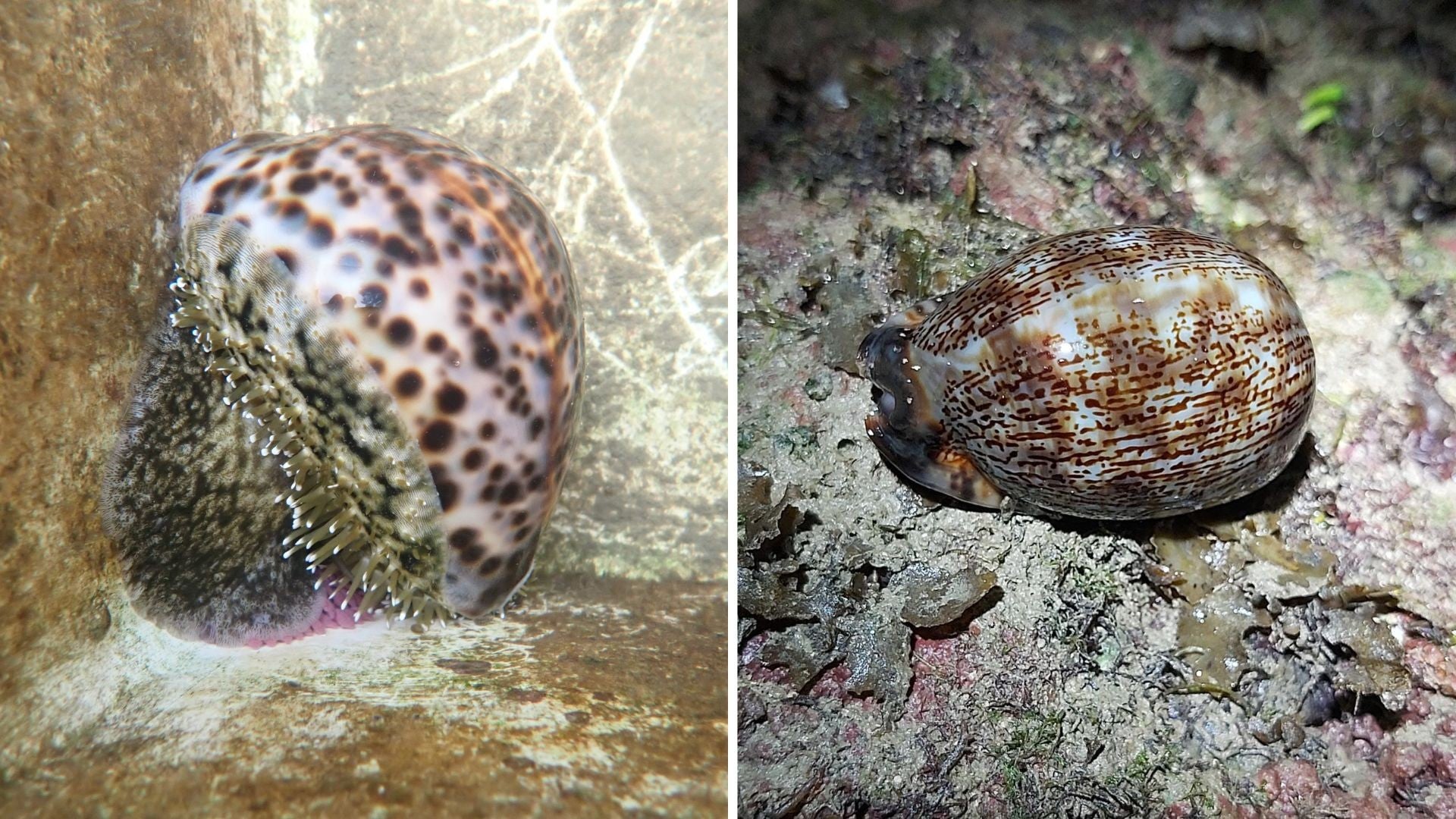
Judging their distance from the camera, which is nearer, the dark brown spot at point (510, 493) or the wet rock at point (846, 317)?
the dark brown spot at point (510, 493)

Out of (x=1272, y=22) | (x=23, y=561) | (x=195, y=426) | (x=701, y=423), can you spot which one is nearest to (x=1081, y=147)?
(x=1272, y=22)

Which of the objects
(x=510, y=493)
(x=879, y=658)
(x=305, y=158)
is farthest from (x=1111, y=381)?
(x=305, y=158)

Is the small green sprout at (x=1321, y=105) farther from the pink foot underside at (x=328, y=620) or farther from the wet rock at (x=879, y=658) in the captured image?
the pink foot underside at (x=328, y=620)

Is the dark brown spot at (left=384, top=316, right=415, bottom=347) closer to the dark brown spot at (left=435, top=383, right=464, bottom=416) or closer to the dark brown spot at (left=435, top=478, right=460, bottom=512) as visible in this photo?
the dark brown spot at (left=435, top=383, right=464, bottom=416)

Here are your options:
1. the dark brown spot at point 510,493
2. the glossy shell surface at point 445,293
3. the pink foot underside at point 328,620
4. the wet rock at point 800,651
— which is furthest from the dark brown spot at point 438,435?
the wet rock at point 800,651

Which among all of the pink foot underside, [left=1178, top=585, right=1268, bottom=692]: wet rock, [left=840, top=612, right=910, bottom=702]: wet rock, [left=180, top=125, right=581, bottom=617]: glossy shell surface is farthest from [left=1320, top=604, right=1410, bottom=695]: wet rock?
the pink foot underside

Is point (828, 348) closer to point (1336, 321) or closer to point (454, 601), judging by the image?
point (454, 601)
